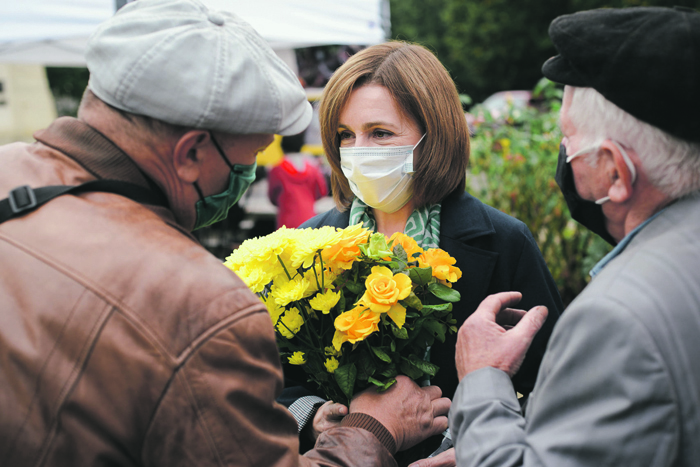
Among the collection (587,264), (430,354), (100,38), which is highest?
(100,38)

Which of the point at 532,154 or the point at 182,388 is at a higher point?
the point at 182,388

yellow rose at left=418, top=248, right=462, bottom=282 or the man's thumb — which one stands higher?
yellow rose at left=418, top=248, right=462, bottom=282

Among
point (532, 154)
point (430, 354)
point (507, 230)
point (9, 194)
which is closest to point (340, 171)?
point (507, 230)

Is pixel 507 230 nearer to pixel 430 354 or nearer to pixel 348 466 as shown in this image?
pixel 430 354

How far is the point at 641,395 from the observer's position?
97cm

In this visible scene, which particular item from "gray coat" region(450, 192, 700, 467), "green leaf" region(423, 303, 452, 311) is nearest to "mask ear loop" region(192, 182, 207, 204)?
"green leaf" region(423, 303, 452, 311)

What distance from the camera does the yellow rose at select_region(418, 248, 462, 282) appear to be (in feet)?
4.93

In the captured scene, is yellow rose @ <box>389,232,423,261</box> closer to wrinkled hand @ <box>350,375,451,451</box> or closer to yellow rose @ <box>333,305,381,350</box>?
yellow rose @ <box>333,305,381,350</box>

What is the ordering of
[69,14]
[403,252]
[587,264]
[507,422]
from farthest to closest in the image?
[587,264] < [69,14] < [403,252] < [507,422]

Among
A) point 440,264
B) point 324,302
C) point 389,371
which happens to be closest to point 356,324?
point 324,302

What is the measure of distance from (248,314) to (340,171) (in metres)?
1.36

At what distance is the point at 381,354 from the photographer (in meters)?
1.45

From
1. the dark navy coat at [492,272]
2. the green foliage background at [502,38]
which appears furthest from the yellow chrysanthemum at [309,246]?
the green foliage background at [502,38]

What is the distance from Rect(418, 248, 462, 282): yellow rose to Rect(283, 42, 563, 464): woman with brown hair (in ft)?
1.44
